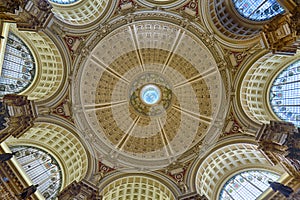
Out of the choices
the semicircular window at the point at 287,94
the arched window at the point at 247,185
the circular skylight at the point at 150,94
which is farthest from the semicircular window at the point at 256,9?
Answer: the arched window at the point at 247,185

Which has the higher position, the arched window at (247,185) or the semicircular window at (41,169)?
the arched window at (247,185)

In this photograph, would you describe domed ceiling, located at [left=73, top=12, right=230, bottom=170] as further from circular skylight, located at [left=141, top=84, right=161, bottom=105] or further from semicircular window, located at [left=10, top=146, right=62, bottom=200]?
semicircular window, located at [left=10, top=146, right=62, bottom=200]

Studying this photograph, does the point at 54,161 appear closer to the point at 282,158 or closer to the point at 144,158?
the point at 144,158

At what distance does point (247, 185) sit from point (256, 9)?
2152cm

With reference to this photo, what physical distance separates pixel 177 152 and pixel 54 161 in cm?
1625

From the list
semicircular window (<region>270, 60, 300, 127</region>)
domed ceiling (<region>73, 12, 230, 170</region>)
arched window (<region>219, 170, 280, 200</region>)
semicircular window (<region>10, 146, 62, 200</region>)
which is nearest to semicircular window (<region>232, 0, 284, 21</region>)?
domed ceiling (<region>73, 12, 230, 170</region>)

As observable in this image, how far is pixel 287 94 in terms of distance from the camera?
29500 mm

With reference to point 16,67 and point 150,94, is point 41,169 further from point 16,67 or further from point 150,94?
point 150,94

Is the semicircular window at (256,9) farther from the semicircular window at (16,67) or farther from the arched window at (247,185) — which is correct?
the semicircular window at (16,67)

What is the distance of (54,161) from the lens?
3228 cm

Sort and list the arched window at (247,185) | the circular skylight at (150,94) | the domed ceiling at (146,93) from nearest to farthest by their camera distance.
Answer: the arched window at (247,185)
the domed ceiling at (146,93)
the circular skylight at (150,94)

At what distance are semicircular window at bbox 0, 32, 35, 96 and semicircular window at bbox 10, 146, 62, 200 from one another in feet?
23.1

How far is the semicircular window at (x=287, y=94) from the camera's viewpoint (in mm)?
28344

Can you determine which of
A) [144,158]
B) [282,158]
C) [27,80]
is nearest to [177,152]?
[144,158]
